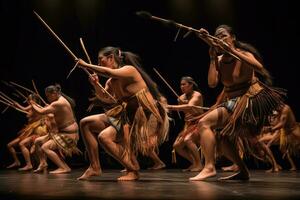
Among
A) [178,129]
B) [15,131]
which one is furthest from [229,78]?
[15,131]

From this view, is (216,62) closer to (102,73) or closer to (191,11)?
(102,73)

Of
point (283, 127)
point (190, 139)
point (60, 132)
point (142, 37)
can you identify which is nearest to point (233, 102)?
point (190, 139)

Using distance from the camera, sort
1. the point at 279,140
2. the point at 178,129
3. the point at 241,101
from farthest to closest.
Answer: the point at 178,129, the point at 279,140, the point at 241,101

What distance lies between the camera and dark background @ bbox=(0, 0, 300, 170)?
7.00 m

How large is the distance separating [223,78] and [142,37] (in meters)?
3.91

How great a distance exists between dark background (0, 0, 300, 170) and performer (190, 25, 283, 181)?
10.9 ft

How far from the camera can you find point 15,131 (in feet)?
26.9

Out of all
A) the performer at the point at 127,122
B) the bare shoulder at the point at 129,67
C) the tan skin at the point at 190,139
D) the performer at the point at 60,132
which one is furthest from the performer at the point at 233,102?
the performer at the point at 60,132

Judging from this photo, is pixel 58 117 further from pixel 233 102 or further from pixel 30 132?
pixel 233 102

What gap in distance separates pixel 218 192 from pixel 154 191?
14.3 inches

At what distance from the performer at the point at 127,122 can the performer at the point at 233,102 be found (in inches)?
17.4

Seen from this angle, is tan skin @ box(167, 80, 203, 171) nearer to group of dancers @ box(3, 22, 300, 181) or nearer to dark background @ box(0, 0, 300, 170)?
dark background @ box(0, 0, 300, 170)

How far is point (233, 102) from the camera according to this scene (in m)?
3.69

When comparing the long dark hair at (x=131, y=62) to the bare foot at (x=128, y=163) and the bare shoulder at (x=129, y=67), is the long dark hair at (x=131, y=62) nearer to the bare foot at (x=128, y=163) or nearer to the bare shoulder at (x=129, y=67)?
the bare shoulder at (x=129, y=67)
